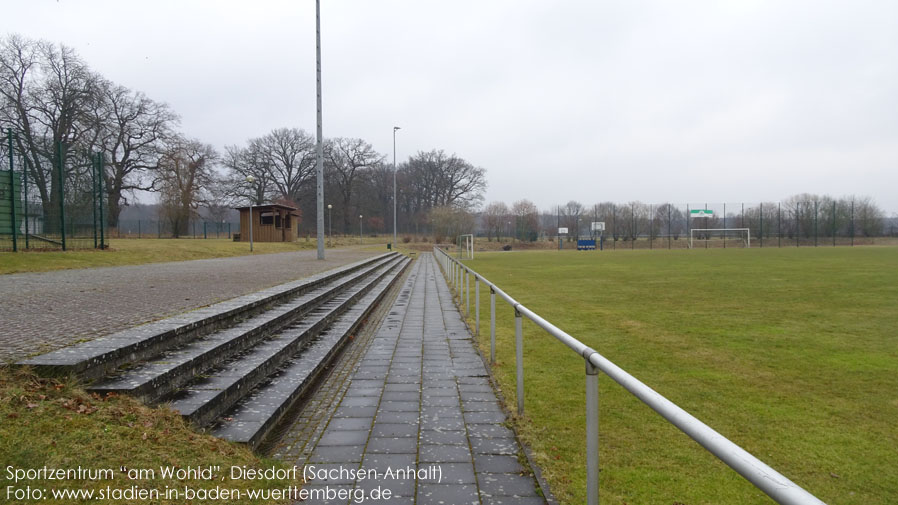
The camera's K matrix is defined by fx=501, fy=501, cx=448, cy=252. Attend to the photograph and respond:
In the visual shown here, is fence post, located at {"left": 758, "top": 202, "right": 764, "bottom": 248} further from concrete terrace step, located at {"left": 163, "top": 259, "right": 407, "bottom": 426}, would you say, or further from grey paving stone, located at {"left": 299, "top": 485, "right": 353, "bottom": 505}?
grey paving stone, located at {"left": 299, "top": 485, "right": 353, "bottom": 505}

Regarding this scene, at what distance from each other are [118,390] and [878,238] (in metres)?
68.1

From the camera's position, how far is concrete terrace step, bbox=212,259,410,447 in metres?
3.19

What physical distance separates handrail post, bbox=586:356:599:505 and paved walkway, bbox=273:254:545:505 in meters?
0.54

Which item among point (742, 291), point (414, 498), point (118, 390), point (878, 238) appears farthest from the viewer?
point (878, 238)

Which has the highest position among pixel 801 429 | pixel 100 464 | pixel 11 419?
pixel 11 419

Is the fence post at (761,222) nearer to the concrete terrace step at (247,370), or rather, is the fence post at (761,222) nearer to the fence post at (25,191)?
Answer: the concrete terrace step at (247,370)

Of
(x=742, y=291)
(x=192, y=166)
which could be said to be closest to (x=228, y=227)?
(x=192, y=166)

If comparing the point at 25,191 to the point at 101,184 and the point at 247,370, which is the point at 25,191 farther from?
the point at 247,370

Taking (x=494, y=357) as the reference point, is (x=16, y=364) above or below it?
above

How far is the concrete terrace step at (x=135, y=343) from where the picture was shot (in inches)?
122

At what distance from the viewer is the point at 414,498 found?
2.60 m

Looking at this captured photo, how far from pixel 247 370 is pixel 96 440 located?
1.65m

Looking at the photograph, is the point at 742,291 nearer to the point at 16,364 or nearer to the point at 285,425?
the point at 285,425

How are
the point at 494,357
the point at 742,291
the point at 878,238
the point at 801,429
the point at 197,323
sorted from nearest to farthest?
the point at 801,429
the point at 197,323
the point at 494,357
the point at 742,291
the point at 878,238
